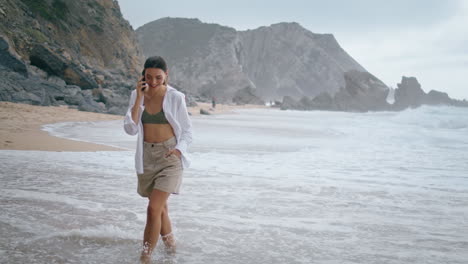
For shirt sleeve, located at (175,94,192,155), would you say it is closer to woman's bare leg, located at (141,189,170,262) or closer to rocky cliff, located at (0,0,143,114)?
woman's bare leg, located at (141,189,170,262)

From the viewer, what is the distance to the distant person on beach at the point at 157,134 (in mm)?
2963

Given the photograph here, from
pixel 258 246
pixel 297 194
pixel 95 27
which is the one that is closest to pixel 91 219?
pixel 258 246

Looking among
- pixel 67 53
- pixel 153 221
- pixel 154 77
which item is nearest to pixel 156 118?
pixel 154 77

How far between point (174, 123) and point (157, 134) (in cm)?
16

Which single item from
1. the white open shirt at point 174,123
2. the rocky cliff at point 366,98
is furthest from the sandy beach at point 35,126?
the rocky cliff at point 366,98

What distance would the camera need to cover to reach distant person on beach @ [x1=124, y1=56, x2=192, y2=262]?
296cm

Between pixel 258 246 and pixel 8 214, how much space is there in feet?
8.05

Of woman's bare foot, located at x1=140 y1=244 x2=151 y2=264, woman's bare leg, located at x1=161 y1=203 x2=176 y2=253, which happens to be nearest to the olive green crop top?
woman's bare leg, located at x1=161 y1=203 x2=176 y2=253

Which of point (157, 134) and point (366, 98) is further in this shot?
point (366, 98)

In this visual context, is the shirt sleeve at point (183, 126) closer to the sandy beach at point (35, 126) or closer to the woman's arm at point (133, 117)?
the woman's arm at point (133, 117)

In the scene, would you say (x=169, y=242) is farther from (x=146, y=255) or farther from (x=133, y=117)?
(x=133, y=117)

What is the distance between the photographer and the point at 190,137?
3.11 m

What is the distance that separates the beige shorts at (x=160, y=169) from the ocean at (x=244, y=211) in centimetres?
56

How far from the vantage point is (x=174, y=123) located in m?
3.04
